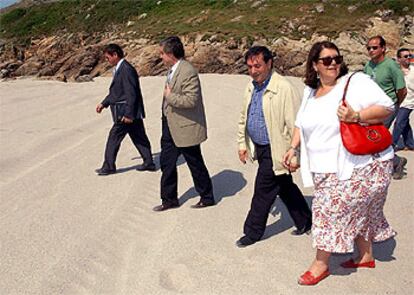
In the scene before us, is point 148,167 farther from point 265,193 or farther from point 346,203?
point 346,203

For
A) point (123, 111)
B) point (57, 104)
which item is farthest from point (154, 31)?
point (123, 111)

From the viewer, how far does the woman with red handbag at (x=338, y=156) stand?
343 cm

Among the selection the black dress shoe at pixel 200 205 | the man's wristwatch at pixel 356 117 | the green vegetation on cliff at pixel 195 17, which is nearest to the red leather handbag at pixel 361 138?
the man's wristwatch at pixel 356 117

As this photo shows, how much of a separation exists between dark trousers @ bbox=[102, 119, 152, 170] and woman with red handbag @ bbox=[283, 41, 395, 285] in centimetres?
375

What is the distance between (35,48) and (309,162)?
32363 mm

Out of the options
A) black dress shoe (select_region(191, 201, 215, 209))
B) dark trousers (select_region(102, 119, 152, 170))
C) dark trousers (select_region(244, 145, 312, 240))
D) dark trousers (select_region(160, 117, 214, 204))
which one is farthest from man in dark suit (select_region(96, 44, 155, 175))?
dark trousers (select_region(244, 145, 312, 240))

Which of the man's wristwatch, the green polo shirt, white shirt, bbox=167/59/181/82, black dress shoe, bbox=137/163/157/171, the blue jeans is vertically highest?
white shirt, bbox=167/59/181/82

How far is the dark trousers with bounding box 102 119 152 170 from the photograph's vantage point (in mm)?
7000

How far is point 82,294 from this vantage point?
385 cm

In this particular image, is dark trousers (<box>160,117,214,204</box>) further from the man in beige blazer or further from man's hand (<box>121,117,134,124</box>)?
man's hand (<box>121,117,134,124</box>)

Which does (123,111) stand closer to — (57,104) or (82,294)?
(82,294)

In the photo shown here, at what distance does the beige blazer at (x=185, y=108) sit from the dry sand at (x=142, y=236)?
33.1 inches

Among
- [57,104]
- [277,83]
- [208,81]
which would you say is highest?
[277,83]

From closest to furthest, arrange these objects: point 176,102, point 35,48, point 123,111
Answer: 1. point 176,102
2. point 123,111
3. point 35,48
